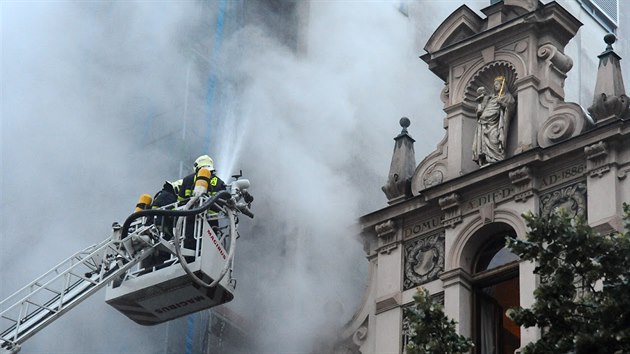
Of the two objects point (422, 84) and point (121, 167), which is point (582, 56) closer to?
point (422, 84)

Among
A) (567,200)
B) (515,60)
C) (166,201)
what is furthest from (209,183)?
(515,60)

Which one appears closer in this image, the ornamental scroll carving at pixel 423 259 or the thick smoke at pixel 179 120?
the ornamental scroll carving at pixel 423 259

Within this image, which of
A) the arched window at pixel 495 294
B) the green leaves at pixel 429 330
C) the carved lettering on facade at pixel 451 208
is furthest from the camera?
the carved lettering on facade at pixel 451 208

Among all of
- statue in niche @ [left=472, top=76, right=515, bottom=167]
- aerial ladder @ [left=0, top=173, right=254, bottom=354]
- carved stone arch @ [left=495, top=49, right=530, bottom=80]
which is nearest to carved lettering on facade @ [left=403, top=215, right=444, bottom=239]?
statue in niche @ [left=472, top=76, right=515, bottom=167]

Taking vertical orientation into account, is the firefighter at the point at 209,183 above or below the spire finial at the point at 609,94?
below

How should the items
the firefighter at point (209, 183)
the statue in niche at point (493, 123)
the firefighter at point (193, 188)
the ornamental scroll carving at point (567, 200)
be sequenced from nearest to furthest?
the firefighter at point (193, 188) < the firefighter at point (209, 183) < the ornamental scroll carving at point (567, 200) < the statue in niche at point (493, 123)

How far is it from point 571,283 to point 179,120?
16.9 m

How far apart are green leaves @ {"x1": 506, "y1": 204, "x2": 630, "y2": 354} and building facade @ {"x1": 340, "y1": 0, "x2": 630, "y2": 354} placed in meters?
4.42

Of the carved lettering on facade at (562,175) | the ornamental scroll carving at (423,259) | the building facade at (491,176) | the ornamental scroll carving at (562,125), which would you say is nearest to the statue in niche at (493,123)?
the building facade at (491,176)

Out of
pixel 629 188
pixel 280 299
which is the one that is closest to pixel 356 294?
pixel 280 299

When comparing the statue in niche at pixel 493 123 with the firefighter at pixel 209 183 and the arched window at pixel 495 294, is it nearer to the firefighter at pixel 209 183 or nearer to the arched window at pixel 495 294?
the arched window at pixel 495 294

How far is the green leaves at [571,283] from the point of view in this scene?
66.1 ft

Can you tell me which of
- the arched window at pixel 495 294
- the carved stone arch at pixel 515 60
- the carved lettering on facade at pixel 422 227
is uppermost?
the carved stone arch at pixel 515 60

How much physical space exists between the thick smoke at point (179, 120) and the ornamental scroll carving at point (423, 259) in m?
4.33
